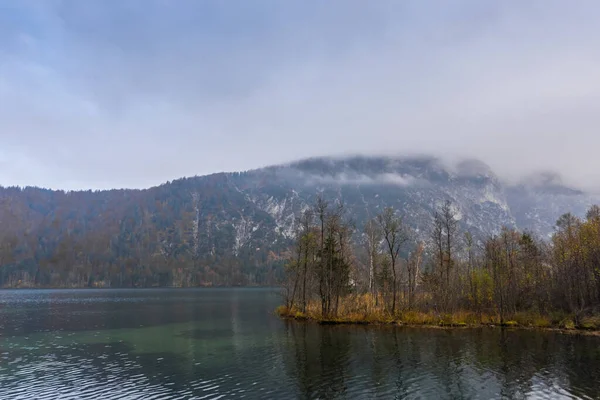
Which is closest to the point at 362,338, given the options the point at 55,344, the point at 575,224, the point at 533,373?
the point at 533,373

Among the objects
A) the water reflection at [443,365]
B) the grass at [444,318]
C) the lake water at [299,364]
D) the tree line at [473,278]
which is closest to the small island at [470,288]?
the grass at [444,318]

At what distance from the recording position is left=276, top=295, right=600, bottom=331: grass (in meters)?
59.3

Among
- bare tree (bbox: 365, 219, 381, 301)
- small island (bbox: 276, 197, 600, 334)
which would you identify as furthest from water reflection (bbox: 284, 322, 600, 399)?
bare tree (bbox: 365, 219, 381, 301)

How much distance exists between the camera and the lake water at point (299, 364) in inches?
1035

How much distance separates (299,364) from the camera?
34750 millimetres

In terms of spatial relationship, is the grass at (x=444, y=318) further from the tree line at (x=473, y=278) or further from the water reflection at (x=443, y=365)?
the water reflection at (x=443, y=365)

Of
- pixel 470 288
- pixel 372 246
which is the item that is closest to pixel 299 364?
pixel 372 246

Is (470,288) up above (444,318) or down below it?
above

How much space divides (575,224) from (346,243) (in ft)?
167

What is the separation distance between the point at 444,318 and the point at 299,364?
123 ft

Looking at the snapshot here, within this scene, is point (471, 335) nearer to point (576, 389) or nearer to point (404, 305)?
point (404, 305)

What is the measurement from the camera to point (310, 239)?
75438 millimetres

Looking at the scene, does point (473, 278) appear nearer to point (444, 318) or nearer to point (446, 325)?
point (444, 318)

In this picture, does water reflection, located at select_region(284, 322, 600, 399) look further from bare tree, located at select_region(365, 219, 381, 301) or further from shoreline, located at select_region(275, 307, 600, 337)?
bare tree, located at select_region(365, 219, 381, 301)
